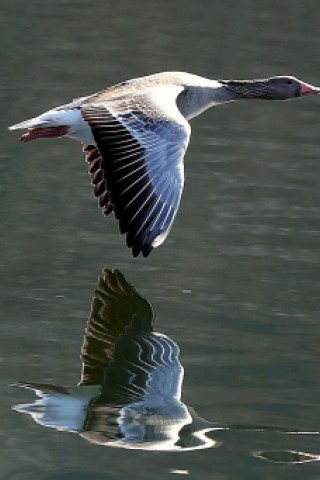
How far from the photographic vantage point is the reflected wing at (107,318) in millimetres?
7844

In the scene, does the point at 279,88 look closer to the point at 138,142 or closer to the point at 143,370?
the point at 138,142

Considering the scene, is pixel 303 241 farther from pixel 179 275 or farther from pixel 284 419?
pixel 284 419

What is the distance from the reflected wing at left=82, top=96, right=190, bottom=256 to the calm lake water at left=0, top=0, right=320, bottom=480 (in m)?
0.77

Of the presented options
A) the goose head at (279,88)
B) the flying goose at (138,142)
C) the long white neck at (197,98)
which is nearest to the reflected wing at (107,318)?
the flying goose at (138,142)

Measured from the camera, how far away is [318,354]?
26.3ft

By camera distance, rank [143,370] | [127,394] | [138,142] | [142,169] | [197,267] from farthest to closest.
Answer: [197,267], [138,142], [142,169], [143,370], [127,394]

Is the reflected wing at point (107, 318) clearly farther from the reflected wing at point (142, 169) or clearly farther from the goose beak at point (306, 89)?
the goose beak at point (306, 89)

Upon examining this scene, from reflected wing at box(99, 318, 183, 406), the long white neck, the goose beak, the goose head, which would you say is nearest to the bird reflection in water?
reflected wing at box(99, 318, 183, 406)

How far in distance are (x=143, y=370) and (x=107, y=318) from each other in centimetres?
81

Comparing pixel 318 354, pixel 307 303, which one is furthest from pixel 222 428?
pixel 307 303

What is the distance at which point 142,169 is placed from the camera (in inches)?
319

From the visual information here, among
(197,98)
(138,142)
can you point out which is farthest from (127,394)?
(197,98)

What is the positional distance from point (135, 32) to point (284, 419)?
10925 millimetres

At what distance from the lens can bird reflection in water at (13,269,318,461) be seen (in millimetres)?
6871
